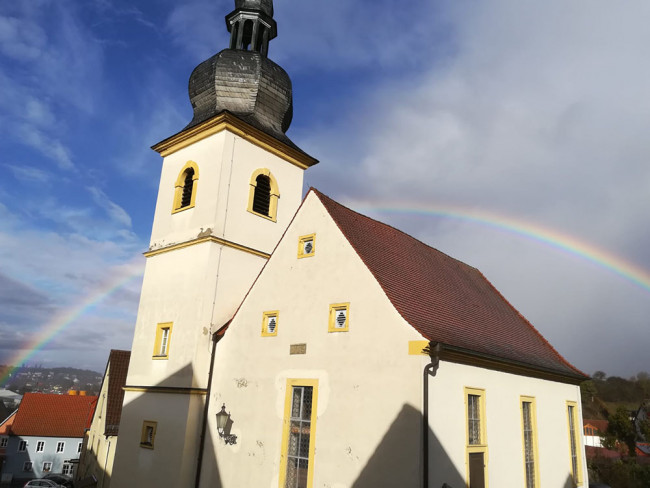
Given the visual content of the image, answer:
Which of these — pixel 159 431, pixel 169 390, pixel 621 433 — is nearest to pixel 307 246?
pixel 169 390

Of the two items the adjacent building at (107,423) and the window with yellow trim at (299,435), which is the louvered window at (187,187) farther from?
the adjacent building at (107,423)

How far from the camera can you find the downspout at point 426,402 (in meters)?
10.5

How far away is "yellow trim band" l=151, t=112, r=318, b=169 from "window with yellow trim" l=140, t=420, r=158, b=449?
9.43m

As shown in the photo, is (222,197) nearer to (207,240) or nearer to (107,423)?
(207,240)

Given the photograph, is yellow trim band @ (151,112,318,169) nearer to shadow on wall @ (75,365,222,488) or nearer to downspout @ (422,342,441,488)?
shadow on wall @ (75,365,222,488)

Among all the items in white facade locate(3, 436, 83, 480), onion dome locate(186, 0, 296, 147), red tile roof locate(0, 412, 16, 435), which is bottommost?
white facade locate(3, 436, 83, 480)

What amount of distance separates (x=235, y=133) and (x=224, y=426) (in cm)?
936

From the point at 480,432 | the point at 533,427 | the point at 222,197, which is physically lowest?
the point at 480,432

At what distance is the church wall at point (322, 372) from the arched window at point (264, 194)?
4000 mm

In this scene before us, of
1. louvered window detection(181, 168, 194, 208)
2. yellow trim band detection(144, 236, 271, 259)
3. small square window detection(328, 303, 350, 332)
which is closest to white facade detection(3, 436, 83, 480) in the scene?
yellow trim band detection(144, 236, 271, 259)

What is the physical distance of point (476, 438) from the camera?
41.5 ft

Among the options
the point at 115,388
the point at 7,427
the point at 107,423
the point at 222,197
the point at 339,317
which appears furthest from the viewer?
the point at 7,427

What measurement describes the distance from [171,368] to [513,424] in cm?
988

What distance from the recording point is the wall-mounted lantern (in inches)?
Answer: 555
